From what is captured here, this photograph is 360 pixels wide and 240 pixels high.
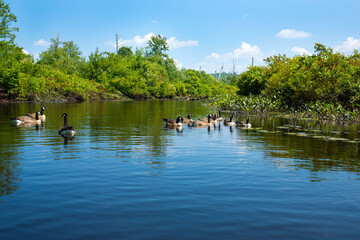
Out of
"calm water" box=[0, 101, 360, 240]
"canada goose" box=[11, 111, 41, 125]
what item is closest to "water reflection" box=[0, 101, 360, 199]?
"calm water" box=[0, 101, 360, 240]

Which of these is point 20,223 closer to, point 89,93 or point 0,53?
point 0,53

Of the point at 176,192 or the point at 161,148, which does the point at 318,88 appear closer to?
the point at 161,148

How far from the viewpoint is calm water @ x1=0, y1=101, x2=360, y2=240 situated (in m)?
7.42

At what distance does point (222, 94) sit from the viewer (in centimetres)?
7875

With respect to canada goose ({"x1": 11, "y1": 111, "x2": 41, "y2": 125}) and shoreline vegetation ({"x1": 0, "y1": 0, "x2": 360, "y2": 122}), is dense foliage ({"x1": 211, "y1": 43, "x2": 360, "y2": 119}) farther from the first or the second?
canada goose ({"x1": 11, "y1": 111, "x2": 41, "y2": 125})

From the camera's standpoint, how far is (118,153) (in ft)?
55.2

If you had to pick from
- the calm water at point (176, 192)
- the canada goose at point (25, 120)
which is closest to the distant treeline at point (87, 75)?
the canada goose at point (25, 120)

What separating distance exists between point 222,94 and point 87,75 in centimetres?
6307

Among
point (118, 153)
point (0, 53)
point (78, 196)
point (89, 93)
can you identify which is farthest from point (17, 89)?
point (78, 196)

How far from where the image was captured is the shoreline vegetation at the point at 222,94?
40.3 m

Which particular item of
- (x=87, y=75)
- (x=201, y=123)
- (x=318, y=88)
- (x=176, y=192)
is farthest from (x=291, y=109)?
(x=87, y=75)

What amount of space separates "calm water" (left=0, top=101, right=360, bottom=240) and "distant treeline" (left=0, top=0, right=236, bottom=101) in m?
58.8

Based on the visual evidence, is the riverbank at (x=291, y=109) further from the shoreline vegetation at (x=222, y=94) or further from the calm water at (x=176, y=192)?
the calm water at (x=176, y=192)

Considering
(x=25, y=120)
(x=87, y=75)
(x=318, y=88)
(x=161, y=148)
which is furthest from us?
(x=87, y=75)
